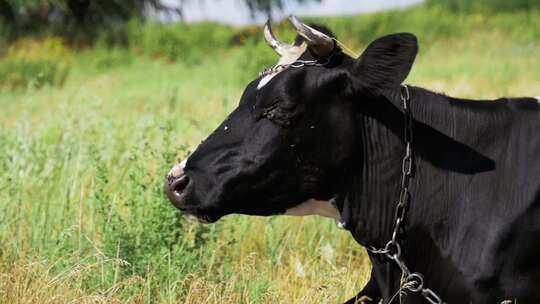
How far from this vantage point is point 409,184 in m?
3.14

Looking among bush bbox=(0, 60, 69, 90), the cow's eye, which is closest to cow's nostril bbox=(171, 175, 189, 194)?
the cow's eye

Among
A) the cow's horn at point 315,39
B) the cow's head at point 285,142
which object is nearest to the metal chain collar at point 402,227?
the cow's head at point 285,142

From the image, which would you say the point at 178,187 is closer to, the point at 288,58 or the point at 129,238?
the point at 288,58

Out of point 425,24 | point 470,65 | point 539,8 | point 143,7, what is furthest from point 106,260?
point 539,8

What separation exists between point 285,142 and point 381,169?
0.35 metres

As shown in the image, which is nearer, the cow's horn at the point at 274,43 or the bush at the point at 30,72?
the cow's horn at the point at 274,43

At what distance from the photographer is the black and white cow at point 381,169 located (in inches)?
118

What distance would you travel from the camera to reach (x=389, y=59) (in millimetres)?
2955

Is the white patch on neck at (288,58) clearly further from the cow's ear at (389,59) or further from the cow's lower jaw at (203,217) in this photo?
the cow's lower jaw at (203,217)

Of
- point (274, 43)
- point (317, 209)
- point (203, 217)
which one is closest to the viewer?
point (203, 217)

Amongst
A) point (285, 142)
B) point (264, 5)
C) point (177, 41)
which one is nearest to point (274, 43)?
point (285, 142)

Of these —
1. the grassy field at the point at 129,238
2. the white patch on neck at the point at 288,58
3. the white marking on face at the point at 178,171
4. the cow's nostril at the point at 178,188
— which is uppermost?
the white patch on neck at the point at 288,58

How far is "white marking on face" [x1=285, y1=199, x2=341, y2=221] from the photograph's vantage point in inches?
124

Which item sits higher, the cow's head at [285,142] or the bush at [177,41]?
the cow's head at [285,142]
